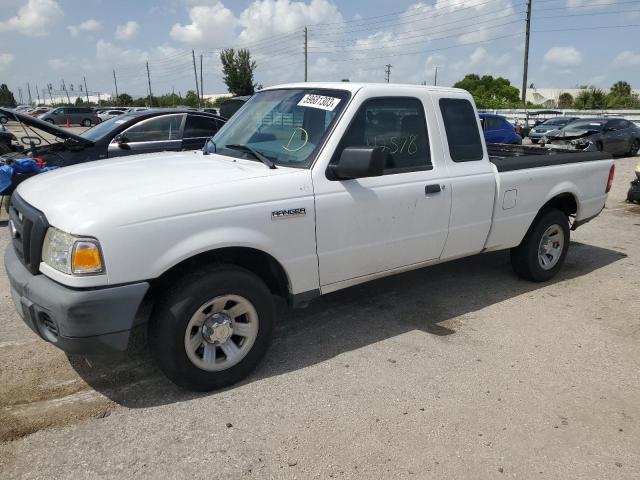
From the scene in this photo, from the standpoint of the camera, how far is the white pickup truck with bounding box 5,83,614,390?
9.39ft

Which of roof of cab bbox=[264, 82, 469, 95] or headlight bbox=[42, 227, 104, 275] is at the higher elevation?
roof of cab bbox=[264, 82, 469, 95]

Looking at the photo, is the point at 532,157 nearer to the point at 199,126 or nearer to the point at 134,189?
the point at 134,189

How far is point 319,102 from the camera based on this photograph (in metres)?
3.88

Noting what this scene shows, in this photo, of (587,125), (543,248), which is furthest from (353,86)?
(587,125)

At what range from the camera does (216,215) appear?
10.2 feet

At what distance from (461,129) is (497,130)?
13.1 metres

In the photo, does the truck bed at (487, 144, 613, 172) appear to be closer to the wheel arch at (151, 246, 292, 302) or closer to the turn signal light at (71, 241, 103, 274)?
the wheel arch at (151, 246, 292, 302)

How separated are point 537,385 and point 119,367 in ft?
9.34

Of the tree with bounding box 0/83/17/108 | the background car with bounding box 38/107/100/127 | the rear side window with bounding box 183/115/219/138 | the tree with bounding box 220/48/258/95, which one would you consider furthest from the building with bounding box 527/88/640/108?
the tree with bounding box 0/83/17/108

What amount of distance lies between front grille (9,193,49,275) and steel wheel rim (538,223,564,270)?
4.56 m

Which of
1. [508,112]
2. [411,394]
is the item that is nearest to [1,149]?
[411,394]

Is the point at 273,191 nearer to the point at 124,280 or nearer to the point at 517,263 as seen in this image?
the point at 124,280

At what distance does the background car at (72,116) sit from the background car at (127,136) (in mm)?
37472

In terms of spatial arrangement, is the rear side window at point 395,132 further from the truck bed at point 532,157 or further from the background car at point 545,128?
the background car at point 545,128
